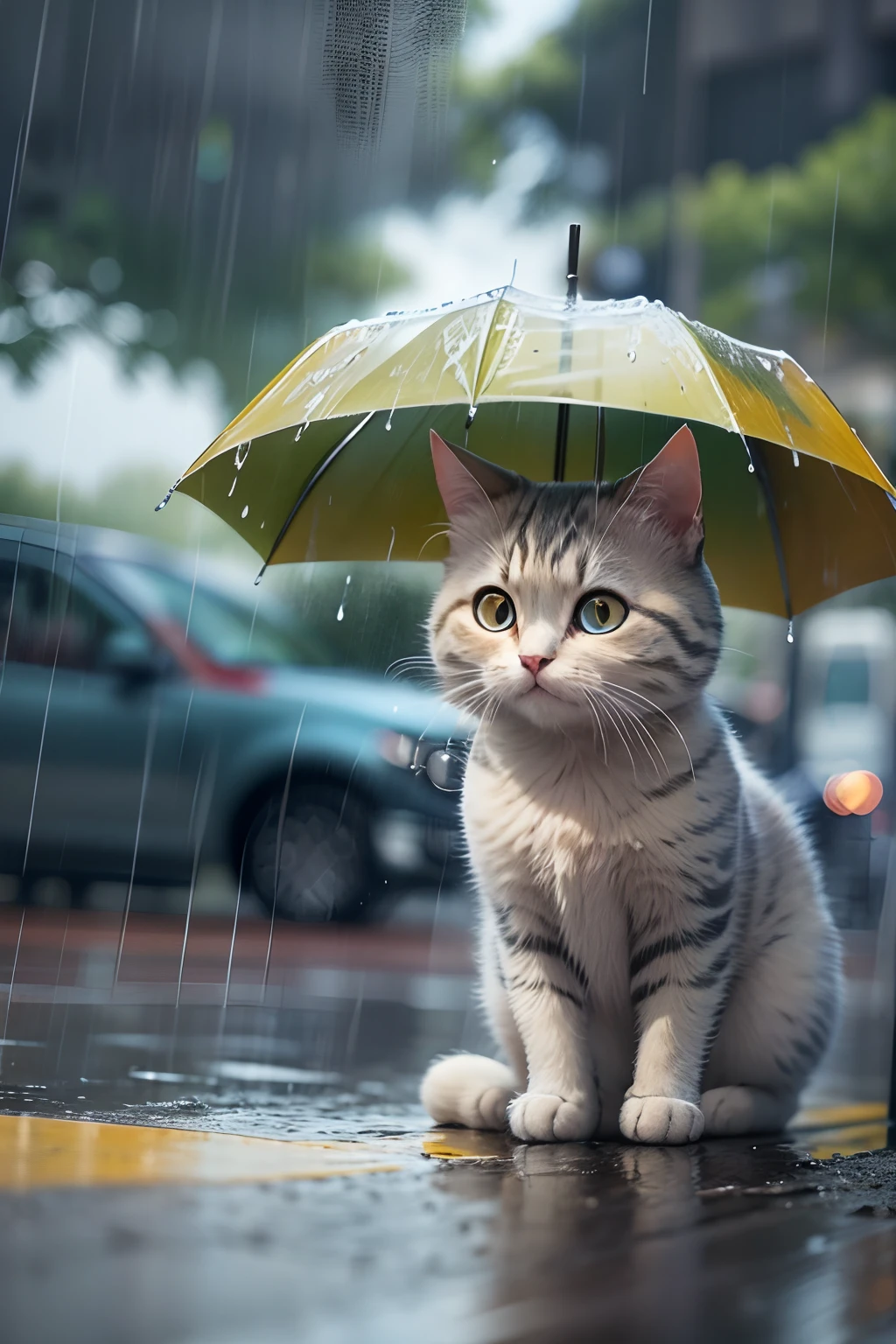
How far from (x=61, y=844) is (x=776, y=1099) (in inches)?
71.2

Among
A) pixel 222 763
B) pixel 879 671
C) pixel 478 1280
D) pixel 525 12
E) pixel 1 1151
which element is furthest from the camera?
pixel 879 671

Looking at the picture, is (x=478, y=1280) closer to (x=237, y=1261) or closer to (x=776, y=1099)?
(x=237, y=1261)

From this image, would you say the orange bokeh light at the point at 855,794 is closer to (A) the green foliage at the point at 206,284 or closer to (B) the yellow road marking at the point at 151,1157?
(A) the green foliage at the point at 206,284

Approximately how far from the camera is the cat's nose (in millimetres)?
1139

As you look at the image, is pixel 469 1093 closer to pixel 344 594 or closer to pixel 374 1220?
pixel 374 1220

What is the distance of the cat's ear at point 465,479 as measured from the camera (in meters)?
1.28

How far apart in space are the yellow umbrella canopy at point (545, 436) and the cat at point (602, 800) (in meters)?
0.10

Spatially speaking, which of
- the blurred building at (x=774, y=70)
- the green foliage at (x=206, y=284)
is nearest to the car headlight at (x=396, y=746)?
the green foliage at (x=206, y=284)

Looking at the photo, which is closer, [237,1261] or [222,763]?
[237,1261]

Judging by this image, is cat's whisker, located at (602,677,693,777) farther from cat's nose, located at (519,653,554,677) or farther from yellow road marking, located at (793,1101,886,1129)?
yellow road marking, located at (793,1101,886,1129)

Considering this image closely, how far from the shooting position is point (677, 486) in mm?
1217

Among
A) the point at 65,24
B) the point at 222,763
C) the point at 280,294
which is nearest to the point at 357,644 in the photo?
the point at 222,763

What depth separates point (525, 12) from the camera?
193 inches

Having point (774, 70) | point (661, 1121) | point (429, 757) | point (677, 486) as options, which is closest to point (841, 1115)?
point (661, 1121)
